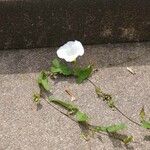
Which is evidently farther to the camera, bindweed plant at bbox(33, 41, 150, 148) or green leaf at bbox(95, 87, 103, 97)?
green leaf at bbox(95, 87, 103, 97)

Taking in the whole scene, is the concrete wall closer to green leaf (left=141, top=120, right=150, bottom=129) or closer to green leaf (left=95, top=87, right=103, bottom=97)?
green leaf (left=95, top=87, right=103, bottom=97)

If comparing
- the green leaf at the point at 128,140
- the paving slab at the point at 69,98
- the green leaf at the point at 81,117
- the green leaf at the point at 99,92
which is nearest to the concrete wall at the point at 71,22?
the paving slab at the point at 69,98

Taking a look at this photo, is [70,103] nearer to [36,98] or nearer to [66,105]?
[66,105]

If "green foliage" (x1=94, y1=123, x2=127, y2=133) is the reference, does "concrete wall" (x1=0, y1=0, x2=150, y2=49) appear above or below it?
above

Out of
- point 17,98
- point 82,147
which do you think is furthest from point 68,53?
point 82,147

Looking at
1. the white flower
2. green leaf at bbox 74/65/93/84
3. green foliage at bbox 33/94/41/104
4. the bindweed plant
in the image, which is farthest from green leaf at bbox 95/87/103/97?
green foliage at bbox 33/94/41/104

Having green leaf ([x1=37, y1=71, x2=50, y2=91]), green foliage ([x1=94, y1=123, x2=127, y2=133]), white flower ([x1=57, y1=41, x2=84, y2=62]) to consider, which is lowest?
green foliage ([x1=94, y1=123, x2=127, y2=133])

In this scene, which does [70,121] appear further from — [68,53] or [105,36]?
[105,36]
